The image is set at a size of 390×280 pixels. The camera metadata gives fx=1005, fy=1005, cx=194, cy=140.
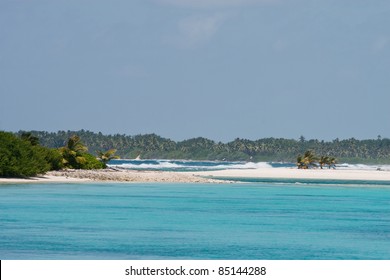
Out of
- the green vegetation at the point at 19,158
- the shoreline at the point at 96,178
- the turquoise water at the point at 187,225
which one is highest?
the green vegetation at the point at 19,158

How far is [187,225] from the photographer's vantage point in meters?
45.6

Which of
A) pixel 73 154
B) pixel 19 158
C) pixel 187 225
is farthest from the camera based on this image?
pixel 73 154

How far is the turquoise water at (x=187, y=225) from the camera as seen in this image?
1378 inches

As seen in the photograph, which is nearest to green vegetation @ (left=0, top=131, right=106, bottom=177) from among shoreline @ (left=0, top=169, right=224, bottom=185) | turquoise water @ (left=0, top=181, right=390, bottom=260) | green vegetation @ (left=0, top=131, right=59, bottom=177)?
green vegetation @ (left=0, top=131, right=59, bottom=177)

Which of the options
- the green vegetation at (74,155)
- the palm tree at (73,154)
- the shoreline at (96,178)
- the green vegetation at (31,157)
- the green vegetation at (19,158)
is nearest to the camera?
the green vegetation at (19,158)

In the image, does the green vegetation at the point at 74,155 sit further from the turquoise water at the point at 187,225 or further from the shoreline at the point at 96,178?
the turquoise water at the point at 187,225

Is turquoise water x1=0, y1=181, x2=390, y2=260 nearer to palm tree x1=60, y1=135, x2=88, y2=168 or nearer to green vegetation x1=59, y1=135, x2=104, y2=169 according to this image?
green vegetation x1=59, y1=135, x2=104, y2=169

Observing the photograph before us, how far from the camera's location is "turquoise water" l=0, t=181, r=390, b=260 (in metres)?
35.0

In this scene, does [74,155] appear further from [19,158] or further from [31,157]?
[19,158]

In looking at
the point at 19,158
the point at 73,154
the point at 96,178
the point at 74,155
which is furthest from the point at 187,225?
the point at 74,155

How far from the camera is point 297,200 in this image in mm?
67188

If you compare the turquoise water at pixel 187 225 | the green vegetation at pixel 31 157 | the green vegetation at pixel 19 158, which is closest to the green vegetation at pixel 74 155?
the green vegetation at pixel 31 157
